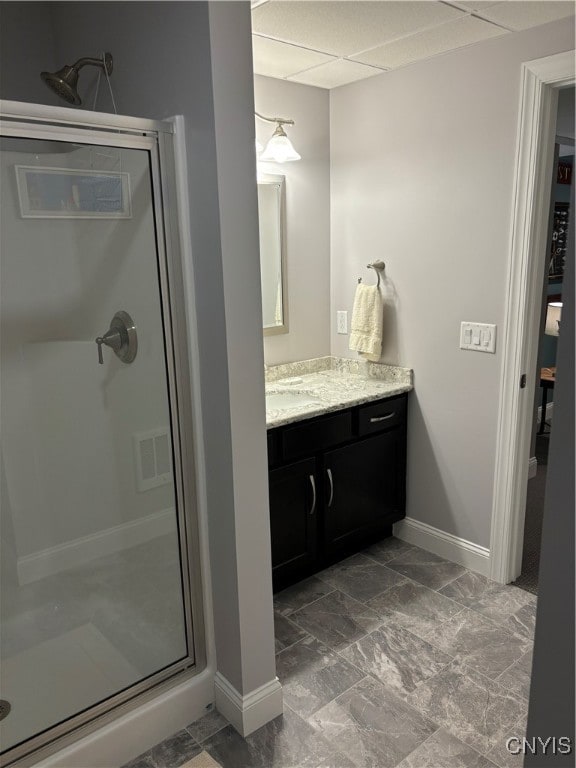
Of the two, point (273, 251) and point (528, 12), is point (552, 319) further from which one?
point (528, 12)

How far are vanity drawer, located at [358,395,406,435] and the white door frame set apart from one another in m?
0.50

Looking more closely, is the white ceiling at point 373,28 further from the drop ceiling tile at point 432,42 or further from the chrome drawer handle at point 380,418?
the chrome drawer handle at point 380,418

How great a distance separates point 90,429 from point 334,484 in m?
1.10

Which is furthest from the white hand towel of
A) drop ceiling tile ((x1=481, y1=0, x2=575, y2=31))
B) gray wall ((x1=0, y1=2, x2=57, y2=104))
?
gray wall ((x1=0, y1=2, x2=57, y2=104))

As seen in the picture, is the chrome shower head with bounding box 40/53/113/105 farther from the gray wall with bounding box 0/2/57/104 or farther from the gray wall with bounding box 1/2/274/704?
the gray wall with bounding box 0/2/57/104

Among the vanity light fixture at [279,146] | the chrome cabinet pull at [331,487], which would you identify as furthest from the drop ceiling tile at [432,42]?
the chrome cabinet pull at [331,487]

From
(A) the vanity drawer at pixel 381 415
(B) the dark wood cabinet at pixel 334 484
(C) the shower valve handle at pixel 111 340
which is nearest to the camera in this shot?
(C) the shower valve handle at pixel 111 340

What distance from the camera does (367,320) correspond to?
113 inches

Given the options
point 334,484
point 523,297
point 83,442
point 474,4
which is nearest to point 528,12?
point 474,4

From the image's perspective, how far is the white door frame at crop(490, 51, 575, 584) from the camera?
2182 millimetres

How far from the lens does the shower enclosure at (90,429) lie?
1688mm

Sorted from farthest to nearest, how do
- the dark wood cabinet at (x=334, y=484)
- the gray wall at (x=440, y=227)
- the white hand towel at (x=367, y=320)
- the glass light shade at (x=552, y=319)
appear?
the glass light shade at (x=552, y=319)
the white hand towel at (x=367, y=320)
the dark wood cabinet at (x=334, y=484)
the gray wall at (x=440, y=227)

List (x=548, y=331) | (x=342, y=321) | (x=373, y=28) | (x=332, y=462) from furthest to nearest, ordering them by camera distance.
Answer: (x=548, y=331) → (x=342, y=321) → (x=332, y=462) → (x=373, y=28)

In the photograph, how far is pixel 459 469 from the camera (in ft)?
8.96
